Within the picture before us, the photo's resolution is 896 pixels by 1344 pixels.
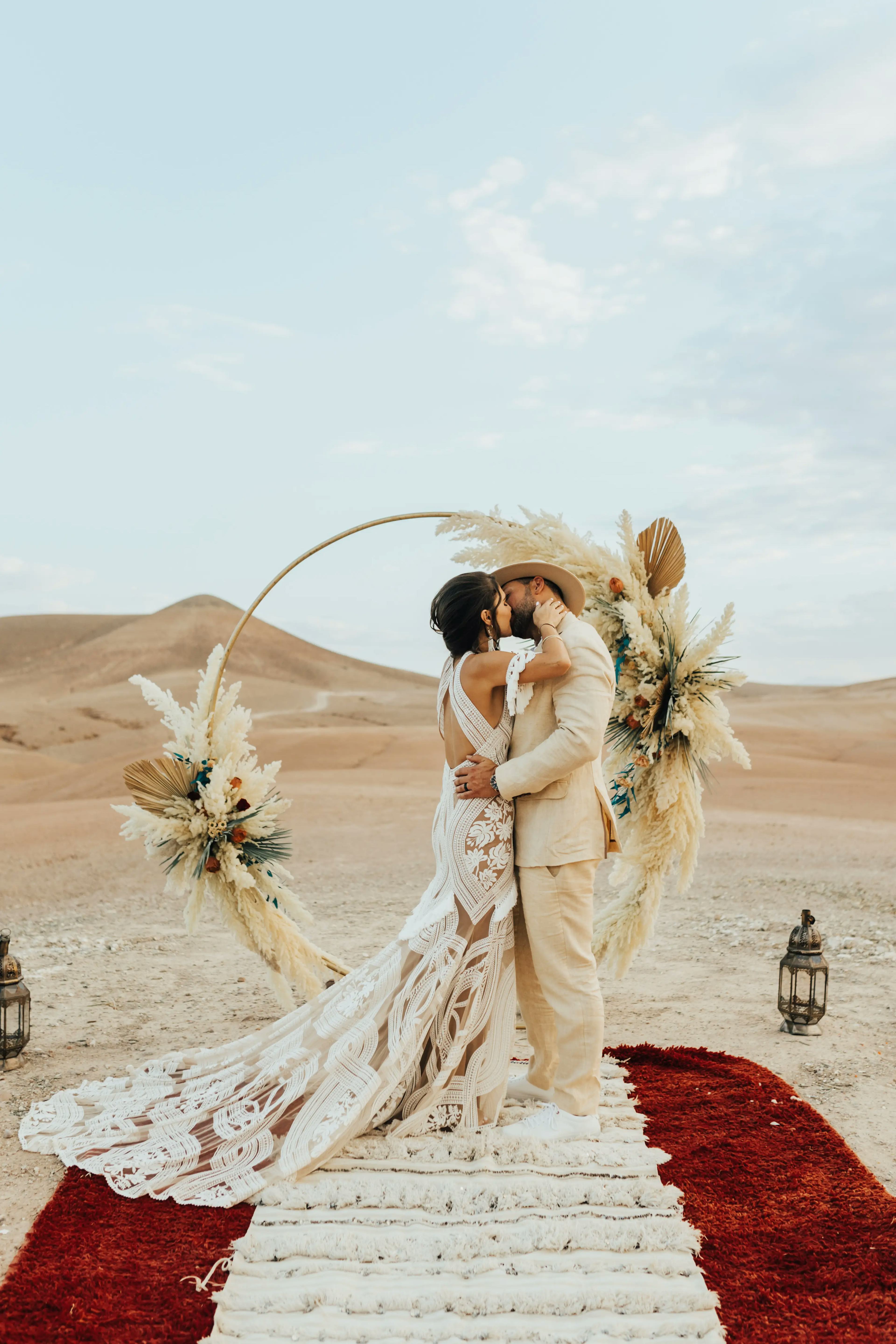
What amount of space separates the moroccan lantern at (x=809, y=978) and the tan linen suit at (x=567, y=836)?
1732mm

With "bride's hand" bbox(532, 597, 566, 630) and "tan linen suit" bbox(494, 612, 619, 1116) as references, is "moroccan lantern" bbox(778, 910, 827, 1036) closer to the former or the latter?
"tan linen suit" bbox(494, 612, 619, 1116)

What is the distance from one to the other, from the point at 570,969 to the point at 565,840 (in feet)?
1.60

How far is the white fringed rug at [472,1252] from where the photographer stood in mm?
2721

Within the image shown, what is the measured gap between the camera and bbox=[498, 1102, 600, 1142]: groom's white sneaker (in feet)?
12.5

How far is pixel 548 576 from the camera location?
4.34 meters

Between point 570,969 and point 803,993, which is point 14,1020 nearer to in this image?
point 570,969

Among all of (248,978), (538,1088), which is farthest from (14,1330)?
(248,978)

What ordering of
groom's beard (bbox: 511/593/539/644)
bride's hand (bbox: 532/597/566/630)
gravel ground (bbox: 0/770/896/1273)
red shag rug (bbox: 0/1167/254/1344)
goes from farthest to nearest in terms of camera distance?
gravel ground (bbox: 0/770/896/1273) < groom's beard (bbox: 511/593/539/644) < bride's hand (bbox: 532/597/566/630) < red shag rug (bbox: 0/1167/254/1344)

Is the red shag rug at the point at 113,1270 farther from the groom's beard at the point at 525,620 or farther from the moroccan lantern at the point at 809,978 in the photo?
the moroccan lantern at the point at 809,978

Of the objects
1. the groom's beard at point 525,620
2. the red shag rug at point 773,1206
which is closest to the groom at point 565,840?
the groom's beard at point 525,620

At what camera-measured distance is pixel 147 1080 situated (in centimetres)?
432

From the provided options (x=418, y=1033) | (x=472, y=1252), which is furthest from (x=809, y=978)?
(x=472, y=1252)

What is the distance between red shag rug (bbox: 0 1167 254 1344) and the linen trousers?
4.11ft

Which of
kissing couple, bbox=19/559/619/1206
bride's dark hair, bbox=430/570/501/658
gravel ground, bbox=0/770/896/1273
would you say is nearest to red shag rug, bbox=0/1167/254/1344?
gravel ground, bbox=0/770/896/1273
